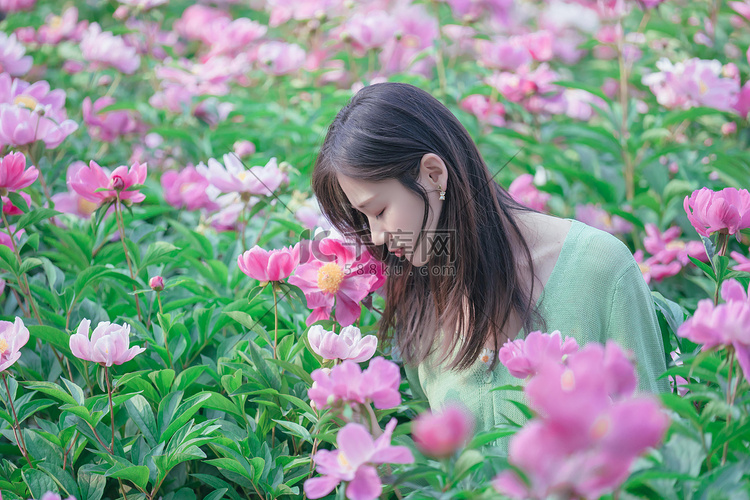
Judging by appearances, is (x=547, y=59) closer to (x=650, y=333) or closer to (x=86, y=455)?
(x=650, y=333)

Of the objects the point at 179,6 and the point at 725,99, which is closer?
the point at 725,99

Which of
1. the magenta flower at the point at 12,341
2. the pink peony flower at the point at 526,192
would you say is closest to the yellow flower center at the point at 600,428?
the magenta flower at the point at 12,341

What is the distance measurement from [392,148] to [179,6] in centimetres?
291

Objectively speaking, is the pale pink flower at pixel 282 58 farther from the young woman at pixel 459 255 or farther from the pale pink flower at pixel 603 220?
the young woman at pixel 459 255

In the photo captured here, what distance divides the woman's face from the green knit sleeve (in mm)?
321

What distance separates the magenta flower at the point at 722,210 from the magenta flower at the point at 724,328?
0.33 m

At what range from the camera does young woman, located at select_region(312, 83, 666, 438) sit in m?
1.01

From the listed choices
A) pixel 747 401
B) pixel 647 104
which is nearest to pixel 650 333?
pixel 747 401

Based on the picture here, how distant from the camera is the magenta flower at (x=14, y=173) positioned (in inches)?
43.1

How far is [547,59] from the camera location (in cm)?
212

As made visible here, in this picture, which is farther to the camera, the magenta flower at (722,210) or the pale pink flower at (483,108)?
the pale pink flower at (483,108)

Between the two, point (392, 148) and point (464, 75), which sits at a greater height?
point (392, 148)

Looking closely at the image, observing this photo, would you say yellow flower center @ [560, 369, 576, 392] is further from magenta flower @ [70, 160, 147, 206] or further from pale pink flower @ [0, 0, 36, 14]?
pale pink flower @ [0, 0, 36, 14]

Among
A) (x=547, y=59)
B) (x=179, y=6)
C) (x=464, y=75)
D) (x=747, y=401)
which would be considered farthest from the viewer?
(x=179, y=6)
